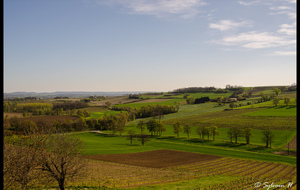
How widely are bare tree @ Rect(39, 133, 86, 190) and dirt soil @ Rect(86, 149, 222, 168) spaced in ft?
91.7

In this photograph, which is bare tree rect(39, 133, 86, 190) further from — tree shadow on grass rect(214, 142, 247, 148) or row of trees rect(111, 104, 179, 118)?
row of trees rect(111, 104, 179, 118)

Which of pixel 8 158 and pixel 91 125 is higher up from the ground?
pixel 8 158

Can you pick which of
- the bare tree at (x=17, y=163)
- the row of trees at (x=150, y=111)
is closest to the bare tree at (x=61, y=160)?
the bare tree at (x=17, y=163)

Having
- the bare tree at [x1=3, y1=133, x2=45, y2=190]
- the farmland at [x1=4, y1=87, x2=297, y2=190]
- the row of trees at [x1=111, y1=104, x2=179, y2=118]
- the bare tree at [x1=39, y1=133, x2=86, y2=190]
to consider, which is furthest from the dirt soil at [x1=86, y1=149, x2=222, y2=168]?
the row of trees at [x1=111, y1=104, x2=179, y2=118]

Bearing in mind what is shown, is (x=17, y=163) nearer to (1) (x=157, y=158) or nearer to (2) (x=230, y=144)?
(1) (x=157, y=158)

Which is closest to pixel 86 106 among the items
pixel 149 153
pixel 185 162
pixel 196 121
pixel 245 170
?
pixel 196 121

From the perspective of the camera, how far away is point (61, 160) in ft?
75.5

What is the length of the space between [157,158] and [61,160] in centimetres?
3713

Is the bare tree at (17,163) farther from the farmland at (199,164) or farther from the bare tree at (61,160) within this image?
the farmland at (199,164)

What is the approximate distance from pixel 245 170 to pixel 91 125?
94584 mm

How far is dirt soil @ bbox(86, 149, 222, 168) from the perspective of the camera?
51.6 m

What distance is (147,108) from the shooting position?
516 ft

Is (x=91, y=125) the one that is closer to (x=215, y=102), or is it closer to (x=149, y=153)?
(x=149, y=153)

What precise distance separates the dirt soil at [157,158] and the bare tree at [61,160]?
27.9 metres
